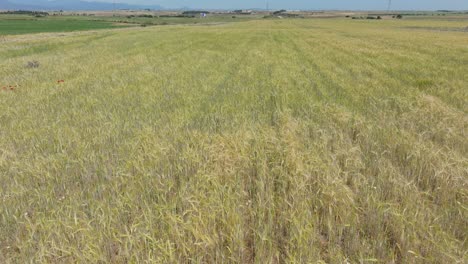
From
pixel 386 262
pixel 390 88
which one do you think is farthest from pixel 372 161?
pixel 390 88

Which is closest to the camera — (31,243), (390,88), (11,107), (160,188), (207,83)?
(31,243)

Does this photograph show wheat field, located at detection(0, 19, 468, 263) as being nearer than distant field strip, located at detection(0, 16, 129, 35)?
Yes

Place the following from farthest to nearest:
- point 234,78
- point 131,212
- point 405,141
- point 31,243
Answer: point 234,78
point 405,141
point 131,212
point 31,243

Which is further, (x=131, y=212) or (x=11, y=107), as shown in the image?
(x=11, y=107)

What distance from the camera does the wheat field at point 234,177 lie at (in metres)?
3.03

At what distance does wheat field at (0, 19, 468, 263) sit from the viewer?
3.03 meters

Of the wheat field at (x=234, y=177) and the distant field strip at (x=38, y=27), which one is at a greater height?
the distant field strip at (x=38, y=27)

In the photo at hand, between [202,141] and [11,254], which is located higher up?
[202,141]

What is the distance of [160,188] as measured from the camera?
406 centimetres

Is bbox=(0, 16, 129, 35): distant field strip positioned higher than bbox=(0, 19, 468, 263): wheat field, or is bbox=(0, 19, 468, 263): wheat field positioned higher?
bbox=(0, 16, 129, 35): distant field strip

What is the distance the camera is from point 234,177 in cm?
431

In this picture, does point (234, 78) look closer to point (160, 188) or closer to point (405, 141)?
point (405, 141)

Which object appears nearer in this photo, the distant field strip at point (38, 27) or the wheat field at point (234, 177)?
the wheat field at point (234, 177)

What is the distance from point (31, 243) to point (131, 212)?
1050 millimetres
